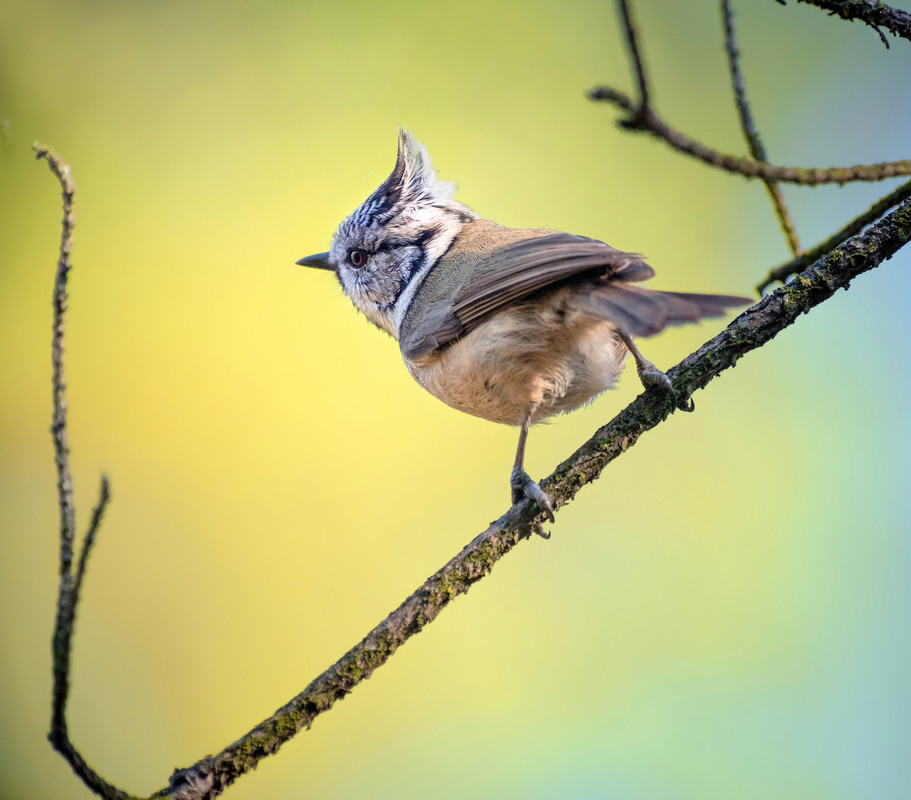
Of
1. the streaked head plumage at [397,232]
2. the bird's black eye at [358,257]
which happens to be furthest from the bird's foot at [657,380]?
the bird's black eye at [358,257]

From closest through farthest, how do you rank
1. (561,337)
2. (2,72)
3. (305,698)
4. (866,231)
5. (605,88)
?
1. (605,88)
2. (305,698)
3. (866,231)
4. (561,337)
5. (2,72)

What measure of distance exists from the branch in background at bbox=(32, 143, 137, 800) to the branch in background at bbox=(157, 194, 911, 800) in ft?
0.70

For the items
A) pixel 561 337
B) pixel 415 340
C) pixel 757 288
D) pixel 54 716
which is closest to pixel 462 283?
pixel 415 340

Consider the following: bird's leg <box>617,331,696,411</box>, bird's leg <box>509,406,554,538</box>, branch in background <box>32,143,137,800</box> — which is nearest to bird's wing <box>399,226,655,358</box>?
bird's leg <box>617,331,696,411</box>

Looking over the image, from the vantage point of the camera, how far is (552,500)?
1.81 metres

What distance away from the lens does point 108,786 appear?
141cm

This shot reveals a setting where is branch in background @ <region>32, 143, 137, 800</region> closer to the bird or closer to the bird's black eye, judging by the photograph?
the bird

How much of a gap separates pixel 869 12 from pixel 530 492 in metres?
1.28

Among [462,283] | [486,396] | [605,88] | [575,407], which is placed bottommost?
[605,88]

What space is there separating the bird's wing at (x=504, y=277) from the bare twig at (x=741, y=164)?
18.4 inches

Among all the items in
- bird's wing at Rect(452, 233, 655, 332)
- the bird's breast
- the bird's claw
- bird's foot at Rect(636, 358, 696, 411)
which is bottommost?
the bird's claw

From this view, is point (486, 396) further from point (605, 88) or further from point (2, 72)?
point (2, 72)

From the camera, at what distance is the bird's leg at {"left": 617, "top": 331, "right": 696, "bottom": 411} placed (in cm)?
187

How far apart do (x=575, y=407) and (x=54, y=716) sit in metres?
1.66
